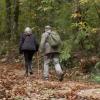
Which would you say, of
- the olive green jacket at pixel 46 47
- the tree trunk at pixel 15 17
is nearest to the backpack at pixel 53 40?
the olive green jacket at pixel 46 47

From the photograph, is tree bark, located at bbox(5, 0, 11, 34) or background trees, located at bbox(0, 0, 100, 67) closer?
background trees, located at bbox(0, 0, 100, 67)

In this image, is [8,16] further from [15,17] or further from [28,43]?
[28,43]

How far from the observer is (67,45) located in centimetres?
1902

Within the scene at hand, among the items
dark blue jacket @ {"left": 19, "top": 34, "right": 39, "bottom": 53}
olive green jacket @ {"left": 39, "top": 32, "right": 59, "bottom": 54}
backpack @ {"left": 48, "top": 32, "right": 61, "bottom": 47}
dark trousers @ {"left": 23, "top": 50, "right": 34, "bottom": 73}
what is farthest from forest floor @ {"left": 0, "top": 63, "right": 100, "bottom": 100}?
dark trousers @ {"left": 23, "top": 50, "right": 34, "bottom": 73}

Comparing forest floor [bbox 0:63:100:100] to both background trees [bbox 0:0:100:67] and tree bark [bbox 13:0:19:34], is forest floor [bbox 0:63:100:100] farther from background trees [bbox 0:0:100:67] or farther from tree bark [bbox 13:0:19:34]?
tree bark [bbox 13:0:19:34]

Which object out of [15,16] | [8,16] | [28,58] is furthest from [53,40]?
[8,16]

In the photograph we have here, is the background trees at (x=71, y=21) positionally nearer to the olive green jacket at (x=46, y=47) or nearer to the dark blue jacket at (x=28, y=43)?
the dark blue jacket at (x=28, y=43)

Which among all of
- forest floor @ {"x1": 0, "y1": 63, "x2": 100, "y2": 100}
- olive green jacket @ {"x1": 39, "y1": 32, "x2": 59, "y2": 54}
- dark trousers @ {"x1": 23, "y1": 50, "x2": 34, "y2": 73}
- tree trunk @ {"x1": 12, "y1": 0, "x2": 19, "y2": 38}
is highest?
tree trunk @ {"x1": 12, "y1": 0, "x2": 19, "y2": 38}

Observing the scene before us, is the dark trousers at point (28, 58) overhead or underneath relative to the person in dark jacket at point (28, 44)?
underneath

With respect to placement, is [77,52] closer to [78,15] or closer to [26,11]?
[78,15]

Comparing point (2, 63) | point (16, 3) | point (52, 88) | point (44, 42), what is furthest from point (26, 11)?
point (52, 88)

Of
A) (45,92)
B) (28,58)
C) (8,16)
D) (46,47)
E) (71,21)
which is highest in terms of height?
(8,16)

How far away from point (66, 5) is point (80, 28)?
348 centimetres

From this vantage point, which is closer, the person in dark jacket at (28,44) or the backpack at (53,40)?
the backpack at (53,40)
